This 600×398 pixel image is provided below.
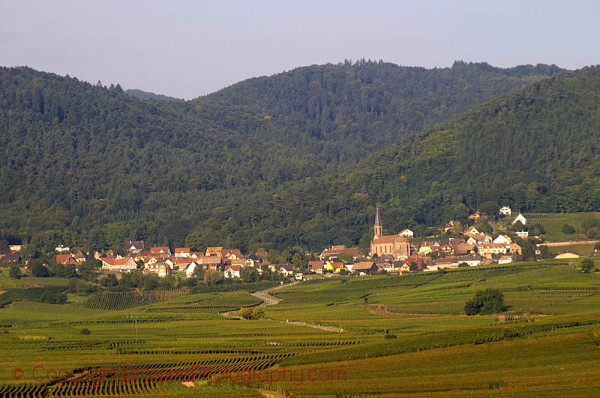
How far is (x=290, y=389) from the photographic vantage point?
51.6 meters

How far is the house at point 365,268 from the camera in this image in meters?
144

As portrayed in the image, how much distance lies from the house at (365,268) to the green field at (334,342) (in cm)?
1820

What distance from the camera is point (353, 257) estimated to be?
6348 inches

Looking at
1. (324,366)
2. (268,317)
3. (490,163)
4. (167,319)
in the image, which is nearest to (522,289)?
(268,317)

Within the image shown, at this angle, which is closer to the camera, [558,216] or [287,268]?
[287,268]

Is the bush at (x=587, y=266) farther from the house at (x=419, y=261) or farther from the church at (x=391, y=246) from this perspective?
the church at (x=391, y=246)

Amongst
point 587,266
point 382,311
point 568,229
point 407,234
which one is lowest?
point 382,311

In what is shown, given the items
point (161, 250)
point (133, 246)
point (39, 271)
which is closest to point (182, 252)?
point (161, 250)

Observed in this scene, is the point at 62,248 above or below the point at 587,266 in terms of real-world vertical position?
above

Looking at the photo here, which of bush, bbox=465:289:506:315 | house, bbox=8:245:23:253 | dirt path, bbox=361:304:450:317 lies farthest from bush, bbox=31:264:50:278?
bush, bbox=465:289:506:315

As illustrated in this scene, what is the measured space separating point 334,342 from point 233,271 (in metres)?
75.8

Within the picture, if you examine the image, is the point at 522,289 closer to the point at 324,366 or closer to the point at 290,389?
the point at 324,366

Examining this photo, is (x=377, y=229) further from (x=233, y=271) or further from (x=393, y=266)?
(x=233, y=271)

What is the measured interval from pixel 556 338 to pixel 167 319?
167ft
